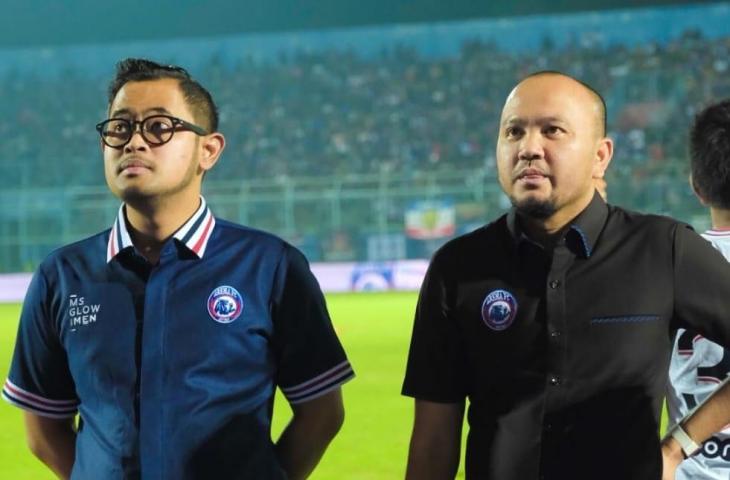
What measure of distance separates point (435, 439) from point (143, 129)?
95 cm

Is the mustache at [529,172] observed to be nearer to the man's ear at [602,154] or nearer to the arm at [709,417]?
the man's ear at [602,154]

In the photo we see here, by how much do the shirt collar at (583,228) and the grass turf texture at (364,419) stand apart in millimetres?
3738

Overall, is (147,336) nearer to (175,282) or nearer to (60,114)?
(175,282)

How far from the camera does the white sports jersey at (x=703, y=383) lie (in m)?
2.69

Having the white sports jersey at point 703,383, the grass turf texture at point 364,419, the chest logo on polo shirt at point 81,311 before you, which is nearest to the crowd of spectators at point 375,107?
the grass turf texture at point 364,419

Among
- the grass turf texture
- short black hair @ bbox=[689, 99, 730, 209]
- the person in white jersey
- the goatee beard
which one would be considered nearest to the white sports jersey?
the person in white jersey

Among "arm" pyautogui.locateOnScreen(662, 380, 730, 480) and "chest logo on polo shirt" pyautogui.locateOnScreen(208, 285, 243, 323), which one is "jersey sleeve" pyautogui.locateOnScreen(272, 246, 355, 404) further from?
"arm" pyautogui.locateOnScreen(662, 380, 730, 480)

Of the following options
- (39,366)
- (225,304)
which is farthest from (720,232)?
(39,366)

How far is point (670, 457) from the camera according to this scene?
2.15 m

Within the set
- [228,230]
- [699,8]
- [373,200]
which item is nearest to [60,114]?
[373,200]

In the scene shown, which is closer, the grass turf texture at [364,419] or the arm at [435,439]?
the arm at [435,439]

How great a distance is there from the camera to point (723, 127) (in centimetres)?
275

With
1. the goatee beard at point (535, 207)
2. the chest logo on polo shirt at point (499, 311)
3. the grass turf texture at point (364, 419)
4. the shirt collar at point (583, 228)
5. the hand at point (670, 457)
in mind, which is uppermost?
the goatee beard at point (535, 207)

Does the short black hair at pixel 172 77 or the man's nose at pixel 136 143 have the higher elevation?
the short black hair at pixel 172 77
